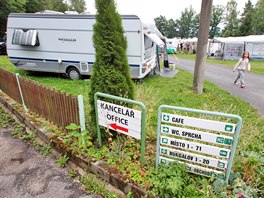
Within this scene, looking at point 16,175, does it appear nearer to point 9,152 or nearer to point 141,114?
point 9,152

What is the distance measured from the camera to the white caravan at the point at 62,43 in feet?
24.3

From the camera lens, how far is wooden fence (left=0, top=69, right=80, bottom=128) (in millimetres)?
3205

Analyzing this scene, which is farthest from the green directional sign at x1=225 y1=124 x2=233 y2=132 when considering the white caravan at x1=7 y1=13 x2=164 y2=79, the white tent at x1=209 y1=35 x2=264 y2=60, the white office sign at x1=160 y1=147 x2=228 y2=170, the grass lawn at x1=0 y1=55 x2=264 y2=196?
the white tent at x1=209 y1=35 x2=264 y2=60

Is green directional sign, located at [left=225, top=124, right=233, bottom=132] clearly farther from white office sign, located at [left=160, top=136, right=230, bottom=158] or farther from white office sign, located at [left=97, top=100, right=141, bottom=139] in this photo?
white office sign, located at [left=97, top=100, right=141, bottom=139]

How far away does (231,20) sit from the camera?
143 ft

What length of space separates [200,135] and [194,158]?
1.09 ft

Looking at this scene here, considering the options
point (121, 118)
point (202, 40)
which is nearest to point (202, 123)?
point (121, 118)

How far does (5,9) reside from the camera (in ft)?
68.4

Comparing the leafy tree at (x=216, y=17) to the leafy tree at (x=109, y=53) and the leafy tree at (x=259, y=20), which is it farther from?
the leafy tree at (x=109, y=53)

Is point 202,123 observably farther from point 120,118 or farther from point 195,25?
point 195,25

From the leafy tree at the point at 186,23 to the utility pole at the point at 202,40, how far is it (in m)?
64.9

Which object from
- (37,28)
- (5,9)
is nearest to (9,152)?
(37,28)

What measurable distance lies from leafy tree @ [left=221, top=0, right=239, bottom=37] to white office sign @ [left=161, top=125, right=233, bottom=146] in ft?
139

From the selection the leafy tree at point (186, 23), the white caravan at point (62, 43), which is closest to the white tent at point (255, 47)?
the white caravan at point (62, 43)
